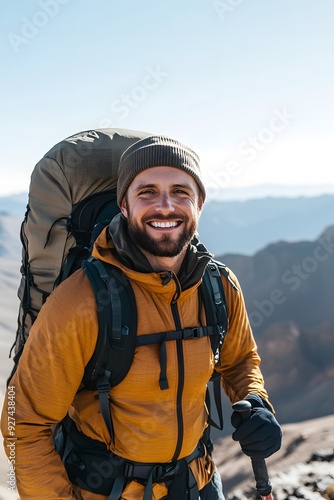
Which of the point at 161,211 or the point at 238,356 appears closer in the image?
the point at 161,211

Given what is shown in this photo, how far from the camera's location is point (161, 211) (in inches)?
98.7

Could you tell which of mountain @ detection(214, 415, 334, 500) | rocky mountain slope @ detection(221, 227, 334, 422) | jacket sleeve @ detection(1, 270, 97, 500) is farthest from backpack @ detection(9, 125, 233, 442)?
rocky mountain slope @ detection(221, 227, 334, 422)

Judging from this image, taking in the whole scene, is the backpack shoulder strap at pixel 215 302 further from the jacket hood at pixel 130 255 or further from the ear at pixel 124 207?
the ear at pixel 124 207

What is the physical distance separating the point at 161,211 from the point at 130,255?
0.90 feet

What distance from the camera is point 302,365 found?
4072 cm

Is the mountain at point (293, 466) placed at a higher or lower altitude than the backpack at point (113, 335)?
lower

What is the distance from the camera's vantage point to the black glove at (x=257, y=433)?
2672 mm

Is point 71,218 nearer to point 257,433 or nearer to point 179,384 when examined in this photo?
point 179,384

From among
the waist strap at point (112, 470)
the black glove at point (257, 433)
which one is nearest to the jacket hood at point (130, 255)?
the black glove at point (257, 433)

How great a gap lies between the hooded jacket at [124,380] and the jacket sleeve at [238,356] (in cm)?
4

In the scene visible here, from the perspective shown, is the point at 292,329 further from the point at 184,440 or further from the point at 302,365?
the point at 184,440

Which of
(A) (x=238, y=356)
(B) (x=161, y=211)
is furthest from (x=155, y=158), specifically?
(A) (x=238, y=356)

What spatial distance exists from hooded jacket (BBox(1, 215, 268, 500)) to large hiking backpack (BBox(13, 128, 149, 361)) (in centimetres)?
47

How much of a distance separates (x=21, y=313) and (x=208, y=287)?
4.17 feet
